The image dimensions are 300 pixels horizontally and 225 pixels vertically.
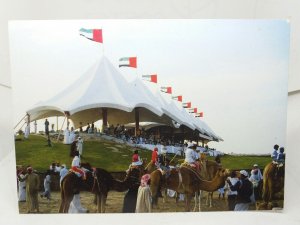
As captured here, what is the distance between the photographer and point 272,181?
1.58 meters

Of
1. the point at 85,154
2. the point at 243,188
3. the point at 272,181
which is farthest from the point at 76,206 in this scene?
the point at 272,181

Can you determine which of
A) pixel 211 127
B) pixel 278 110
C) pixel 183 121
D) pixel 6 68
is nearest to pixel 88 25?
pixel 6 68

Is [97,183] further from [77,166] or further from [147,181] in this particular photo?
[147,181]

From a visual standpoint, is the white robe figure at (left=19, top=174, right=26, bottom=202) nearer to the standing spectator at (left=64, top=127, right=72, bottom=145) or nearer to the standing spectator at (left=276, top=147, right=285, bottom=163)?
the standing spectator at (left=64, top=127, right=72, bottom=145)

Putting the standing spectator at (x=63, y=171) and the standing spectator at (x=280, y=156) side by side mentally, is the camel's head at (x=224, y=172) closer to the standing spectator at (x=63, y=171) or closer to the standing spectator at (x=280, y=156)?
the standing spectator at (x=280, y=156)

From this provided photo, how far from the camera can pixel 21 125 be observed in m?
1.51

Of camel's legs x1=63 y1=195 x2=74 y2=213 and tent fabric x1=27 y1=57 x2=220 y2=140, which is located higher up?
tent fabric x1=27 y1=57 x2=220 y2=140

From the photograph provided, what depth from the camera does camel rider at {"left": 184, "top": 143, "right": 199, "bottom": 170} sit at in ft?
5.09

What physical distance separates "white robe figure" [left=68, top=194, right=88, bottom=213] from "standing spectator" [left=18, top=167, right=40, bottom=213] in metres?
0.17

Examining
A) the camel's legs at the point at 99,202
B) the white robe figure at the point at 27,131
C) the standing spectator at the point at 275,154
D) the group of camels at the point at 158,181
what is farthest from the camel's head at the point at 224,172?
the white robe figure at the point at 27,131

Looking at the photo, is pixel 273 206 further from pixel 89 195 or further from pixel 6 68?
pixel 6 68

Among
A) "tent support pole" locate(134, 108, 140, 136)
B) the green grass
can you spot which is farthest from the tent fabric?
the green grass

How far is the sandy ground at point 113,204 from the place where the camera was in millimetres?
1563

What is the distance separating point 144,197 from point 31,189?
542 millimetres
